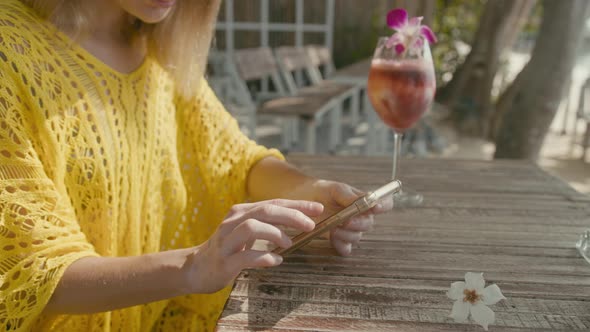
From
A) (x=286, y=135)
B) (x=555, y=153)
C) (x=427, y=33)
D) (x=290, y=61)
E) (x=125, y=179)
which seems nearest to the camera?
(x=125, y=179)

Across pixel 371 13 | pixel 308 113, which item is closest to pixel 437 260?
pixel 308 113

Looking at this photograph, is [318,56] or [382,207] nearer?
[382,207]

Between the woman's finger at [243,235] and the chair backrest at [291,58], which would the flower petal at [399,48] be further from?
the chair backrest at [291,58]

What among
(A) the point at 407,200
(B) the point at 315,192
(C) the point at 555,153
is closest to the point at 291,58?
(C) the point at 555,153

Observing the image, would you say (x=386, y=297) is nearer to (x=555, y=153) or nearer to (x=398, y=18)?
(x=398, y=18)

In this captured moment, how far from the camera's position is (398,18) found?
1.08 metres

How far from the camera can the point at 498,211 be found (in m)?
1.07

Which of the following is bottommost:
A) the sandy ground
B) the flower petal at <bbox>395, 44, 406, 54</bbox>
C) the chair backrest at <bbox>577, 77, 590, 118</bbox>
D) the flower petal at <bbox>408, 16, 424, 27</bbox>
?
the sandy ground

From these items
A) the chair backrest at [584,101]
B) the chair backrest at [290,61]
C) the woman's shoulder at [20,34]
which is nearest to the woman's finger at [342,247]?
the woman's shoulder at [20,34]

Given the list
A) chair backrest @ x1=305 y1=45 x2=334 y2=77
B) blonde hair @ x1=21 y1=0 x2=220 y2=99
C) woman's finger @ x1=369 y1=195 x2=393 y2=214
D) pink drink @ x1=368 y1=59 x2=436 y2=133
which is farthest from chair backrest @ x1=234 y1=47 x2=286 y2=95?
woman's finger @ x1=369 y1=195 x2=393 y2=214

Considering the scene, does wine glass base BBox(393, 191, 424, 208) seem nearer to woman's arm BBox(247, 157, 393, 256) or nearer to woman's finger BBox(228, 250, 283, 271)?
woman's arm BBox(247, 157, 393, 256)

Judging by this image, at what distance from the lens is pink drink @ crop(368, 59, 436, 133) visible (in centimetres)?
117

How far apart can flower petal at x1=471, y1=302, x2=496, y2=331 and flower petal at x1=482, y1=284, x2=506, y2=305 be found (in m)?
0.01

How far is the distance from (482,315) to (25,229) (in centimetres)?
60
